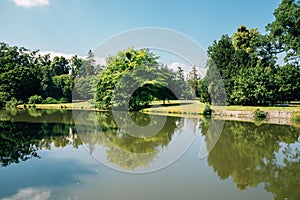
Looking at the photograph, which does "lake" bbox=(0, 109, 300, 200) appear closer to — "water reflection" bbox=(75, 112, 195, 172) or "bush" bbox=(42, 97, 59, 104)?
"water reflection" bbox=(75, 112, 195, 172)

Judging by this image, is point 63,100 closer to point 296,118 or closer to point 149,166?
point 296,118

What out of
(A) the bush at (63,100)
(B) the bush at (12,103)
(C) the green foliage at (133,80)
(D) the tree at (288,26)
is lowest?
(B) the bush at (12,103)

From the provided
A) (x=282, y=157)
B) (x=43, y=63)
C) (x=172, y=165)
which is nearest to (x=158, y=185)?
(x=172, y=165)

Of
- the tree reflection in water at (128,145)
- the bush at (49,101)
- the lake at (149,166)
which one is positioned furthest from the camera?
the bush at (49,101)

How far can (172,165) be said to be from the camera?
9.52 meters

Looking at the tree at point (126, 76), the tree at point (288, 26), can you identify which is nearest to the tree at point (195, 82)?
the tree at point (126, 76)

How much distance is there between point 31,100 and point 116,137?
37.6m

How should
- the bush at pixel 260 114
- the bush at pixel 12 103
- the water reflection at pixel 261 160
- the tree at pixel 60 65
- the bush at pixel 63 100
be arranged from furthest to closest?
the tree at pixel 60 65 < the bush at pixel 63 100 < the bush at pixel 12 103 < the bush at pixel 260 114 < the water reflection at pixel 261 160

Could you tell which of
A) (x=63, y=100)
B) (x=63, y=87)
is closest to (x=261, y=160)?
(x=63, y=100)

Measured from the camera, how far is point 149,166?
9352 mm

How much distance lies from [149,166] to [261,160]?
4.13 meters

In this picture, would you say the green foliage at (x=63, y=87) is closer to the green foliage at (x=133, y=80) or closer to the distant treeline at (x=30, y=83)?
the distant treeline at (x=30, y=83)

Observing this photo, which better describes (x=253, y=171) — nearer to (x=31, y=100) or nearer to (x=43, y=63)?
(x=31, y=100)

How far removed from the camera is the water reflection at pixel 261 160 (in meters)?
7.49
